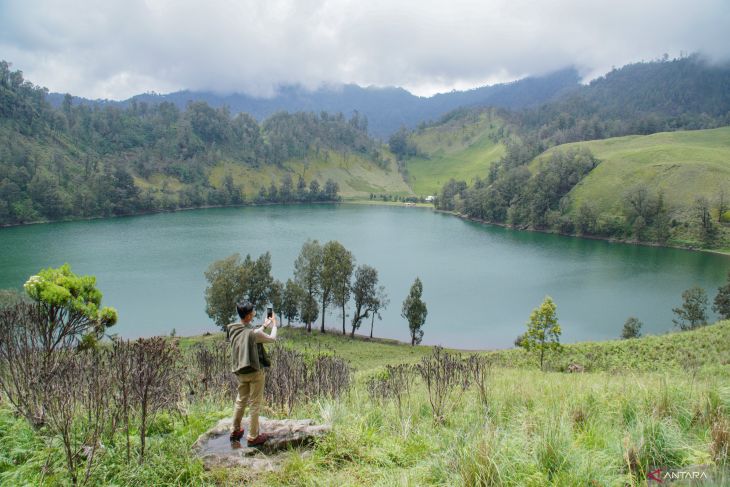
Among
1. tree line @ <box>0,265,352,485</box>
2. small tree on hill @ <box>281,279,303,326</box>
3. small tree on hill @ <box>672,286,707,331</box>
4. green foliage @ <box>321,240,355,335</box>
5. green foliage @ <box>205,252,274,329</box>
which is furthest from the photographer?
small tree on hill @ <box>281,279,303,326</box>

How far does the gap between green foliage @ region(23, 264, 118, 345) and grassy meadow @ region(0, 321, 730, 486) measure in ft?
25.0

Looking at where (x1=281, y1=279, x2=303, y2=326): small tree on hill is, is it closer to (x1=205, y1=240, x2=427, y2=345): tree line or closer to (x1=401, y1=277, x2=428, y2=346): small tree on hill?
(x1=205, y1=240, x2=427, y2=345): tree line

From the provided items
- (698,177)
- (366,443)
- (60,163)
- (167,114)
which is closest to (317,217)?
(60,163)

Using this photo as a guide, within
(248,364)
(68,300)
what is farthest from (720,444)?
(68,300)

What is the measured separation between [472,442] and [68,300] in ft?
48.2

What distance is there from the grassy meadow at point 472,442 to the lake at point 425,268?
124 feet

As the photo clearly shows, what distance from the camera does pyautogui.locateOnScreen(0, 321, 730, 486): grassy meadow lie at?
191 inches

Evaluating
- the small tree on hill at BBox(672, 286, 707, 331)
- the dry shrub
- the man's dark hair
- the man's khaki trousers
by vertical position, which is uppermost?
the man's dark hair

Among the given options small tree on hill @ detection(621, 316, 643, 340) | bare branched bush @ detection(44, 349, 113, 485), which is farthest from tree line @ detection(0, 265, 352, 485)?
small tree on hill @ detection(621, 316, 643, 340)

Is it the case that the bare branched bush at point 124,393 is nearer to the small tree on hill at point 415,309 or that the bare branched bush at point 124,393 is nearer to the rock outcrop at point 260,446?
the rock outcrop at point 260,446

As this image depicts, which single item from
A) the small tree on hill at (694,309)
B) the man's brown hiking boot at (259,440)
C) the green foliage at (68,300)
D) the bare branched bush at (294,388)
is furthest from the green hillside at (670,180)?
the man's brown hiking boot at (259,440)

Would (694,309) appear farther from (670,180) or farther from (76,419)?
(670,180)

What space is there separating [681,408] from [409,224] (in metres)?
115

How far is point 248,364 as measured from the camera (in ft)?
21.9
